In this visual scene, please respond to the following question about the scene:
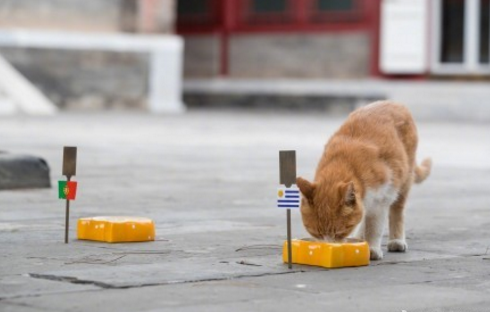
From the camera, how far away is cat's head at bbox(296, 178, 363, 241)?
6.68m

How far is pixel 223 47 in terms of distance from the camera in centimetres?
3250

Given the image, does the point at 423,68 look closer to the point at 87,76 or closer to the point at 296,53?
the point at 296,53

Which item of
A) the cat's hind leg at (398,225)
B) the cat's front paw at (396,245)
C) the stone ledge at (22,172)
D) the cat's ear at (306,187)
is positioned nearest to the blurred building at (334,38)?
the stone ledge at (22,172)

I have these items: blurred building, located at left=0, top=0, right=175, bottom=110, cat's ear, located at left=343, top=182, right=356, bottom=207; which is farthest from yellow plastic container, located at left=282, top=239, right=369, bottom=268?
blurred building, located at left=0, top=0, right=175, bottom=110

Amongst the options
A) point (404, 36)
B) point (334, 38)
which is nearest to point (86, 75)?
point (334, 38)

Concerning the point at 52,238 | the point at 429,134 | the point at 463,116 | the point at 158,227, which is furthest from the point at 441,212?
the point at 463,116

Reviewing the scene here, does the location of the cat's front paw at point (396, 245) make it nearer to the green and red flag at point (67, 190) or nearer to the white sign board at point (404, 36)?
the green and red flag at point (67, 190)

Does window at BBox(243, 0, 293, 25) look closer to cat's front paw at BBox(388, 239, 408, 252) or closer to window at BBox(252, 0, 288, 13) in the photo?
window at BBox(252, 0, 288, 13)

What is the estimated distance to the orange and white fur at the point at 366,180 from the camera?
22.1 ft

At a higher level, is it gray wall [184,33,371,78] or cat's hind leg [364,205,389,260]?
gray wall [184,33,371,78]

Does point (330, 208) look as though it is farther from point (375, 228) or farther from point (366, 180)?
point (375, 228)

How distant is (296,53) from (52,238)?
78.0ft

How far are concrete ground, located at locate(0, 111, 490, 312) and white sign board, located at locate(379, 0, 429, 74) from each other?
12.0 meters

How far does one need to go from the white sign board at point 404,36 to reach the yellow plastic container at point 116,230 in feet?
71.1
